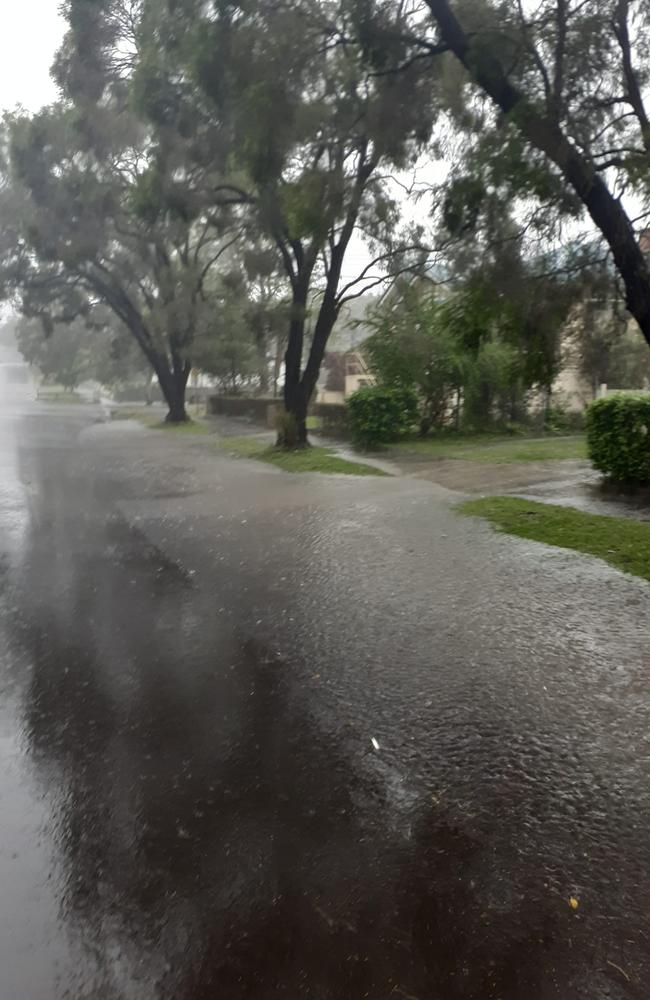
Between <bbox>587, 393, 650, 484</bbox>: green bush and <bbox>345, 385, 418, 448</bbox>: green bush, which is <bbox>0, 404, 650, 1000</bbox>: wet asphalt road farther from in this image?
<bbox>345, 385, 418, 448</bbox>: green bush

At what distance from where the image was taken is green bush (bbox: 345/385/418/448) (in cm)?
2011

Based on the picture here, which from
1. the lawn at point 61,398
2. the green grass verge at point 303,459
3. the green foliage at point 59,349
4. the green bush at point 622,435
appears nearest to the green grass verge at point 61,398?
the lawn at point 61,398

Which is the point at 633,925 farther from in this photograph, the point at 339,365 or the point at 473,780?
the point at 339,365

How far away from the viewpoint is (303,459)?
58.9 ft

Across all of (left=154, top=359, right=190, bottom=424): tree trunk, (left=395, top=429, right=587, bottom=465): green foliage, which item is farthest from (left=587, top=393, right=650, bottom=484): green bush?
(left=154, top=359, right=190, bottom=424): tree trunk

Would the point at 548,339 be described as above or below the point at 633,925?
above

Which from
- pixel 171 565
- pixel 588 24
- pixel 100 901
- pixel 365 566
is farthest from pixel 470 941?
pixel 588 24

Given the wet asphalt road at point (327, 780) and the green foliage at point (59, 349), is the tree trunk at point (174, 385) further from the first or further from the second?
the green foliage at point (59, 349)

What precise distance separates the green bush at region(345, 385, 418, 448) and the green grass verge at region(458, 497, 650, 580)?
28.9ft

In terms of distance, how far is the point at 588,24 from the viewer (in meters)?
9.74

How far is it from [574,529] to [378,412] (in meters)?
11.1

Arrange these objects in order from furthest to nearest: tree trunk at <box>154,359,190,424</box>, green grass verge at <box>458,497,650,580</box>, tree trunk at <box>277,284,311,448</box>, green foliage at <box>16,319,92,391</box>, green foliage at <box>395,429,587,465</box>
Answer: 1. green foliage at <box>16,319,92,391</box>
2. tree trunk at <box>154,359,190,424</box>
3. tree trunk at <box>277,284,311,448</box>
4. green foliage at <box>395,429,587,465</box>
5. green grass verge at <box>458,497,650,580</box>

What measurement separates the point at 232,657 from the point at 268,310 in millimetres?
15348

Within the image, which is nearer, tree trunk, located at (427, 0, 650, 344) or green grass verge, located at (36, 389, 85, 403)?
tree trunk, located at (427, 0, 650, 344)
